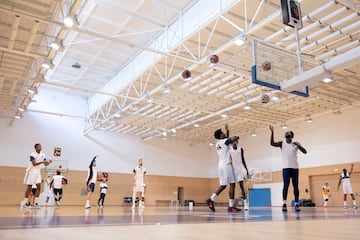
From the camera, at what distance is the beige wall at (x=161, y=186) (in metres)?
22.5

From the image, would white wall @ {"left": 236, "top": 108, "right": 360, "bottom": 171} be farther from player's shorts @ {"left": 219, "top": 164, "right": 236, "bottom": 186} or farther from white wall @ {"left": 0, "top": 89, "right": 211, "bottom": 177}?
player's shorts @ {"left": 219, "top": 164, "right": 236, "bottom": 186}

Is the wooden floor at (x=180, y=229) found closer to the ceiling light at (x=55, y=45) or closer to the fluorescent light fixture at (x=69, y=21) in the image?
the fluorescent light fixture at (x=69, y=21)

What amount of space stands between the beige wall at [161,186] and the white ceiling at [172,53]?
13.3ft

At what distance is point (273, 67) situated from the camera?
33.2 feet

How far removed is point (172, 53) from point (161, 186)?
1726 centimetres

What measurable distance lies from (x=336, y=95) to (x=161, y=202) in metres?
17.7

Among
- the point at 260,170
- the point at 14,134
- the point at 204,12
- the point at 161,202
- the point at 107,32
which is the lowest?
the point at 161,202

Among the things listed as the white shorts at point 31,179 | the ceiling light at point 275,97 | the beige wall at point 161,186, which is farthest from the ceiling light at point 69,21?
the beige wall at point 161,186

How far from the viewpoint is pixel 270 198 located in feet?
84.6

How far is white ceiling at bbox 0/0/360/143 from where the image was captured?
11352mm

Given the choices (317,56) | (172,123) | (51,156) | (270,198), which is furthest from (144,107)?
(270,198)

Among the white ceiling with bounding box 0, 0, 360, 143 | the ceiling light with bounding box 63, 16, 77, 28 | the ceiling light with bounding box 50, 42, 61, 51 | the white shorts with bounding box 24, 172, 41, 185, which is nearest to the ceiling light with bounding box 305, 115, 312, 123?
the white ceiling with bounding box 0, 0, 360, 143

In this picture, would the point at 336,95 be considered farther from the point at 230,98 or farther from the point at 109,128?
the point at 109,128

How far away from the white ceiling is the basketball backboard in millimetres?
874
